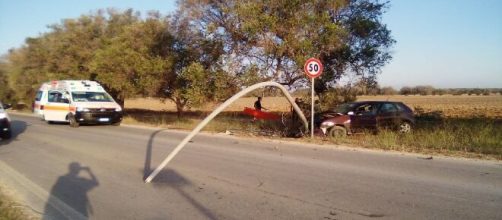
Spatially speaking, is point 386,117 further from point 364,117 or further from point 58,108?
point 58,108

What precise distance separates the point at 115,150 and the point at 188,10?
10.1m

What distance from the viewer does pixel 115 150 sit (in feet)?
44.2

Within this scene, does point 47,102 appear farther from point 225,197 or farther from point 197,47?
point 225,197

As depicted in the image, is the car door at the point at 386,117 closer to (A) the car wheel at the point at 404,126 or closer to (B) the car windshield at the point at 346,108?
(A) the car wheel at the point at 404,126

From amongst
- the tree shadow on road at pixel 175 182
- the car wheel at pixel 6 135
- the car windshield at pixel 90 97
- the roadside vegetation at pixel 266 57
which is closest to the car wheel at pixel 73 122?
the car windshield at pixel 90 97

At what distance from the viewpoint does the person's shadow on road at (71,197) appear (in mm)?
6637

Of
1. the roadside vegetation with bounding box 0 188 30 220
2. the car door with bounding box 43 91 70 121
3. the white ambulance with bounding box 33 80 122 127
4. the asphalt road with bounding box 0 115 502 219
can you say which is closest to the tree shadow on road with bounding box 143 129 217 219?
the asphalt road with bounding box 0 115 502 219

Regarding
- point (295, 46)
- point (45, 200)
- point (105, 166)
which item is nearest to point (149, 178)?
point (45, 200)

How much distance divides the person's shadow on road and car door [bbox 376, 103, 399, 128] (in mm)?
10209

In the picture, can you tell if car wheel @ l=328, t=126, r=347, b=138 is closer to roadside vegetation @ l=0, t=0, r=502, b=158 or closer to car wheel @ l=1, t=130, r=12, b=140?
roadside vegetation @ l=0, t=0, r=502, b=158

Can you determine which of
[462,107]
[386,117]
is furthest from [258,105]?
[462,107]

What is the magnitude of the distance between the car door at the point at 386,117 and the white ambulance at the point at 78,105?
13.0 meters

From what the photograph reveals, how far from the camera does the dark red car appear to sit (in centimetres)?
1614

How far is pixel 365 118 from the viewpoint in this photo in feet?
54.4
